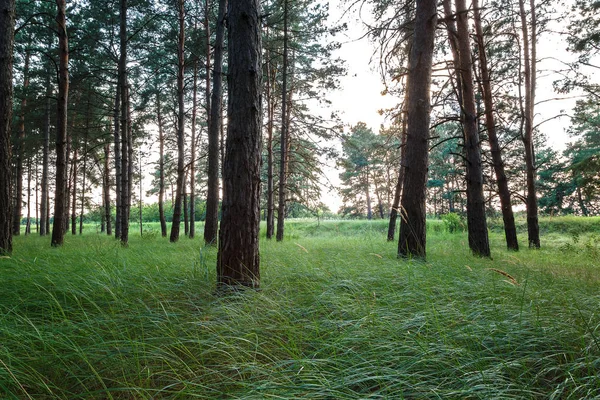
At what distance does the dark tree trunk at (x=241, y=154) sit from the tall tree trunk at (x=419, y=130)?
310 centimetres

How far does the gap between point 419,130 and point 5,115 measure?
24.8 feet

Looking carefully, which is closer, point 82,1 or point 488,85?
point 488,85

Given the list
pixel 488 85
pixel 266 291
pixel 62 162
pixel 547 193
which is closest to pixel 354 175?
pixel 547 193

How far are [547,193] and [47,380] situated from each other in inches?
1644

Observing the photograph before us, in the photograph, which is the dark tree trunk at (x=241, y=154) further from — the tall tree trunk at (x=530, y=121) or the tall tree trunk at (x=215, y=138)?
the tall tree trunk at (x=530, y=121)

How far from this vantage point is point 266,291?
2963mm

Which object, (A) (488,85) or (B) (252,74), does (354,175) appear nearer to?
(A) (488,85)

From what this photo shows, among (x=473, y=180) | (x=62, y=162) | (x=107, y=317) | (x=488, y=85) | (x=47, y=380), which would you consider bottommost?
(x=47, y=380)

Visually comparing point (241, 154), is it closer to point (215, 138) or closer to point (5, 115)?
Answer: point (5, 115)

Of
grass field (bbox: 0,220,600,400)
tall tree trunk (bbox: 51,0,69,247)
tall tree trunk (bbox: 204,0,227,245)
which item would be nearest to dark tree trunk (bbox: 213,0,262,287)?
grass field (bbox: 0,220,600,400)

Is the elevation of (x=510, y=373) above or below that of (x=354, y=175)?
below

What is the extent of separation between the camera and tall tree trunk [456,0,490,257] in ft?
19.9

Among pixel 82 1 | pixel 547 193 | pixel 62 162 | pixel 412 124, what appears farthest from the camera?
pixel 547 193

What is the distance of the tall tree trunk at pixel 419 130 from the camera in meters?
5.11
